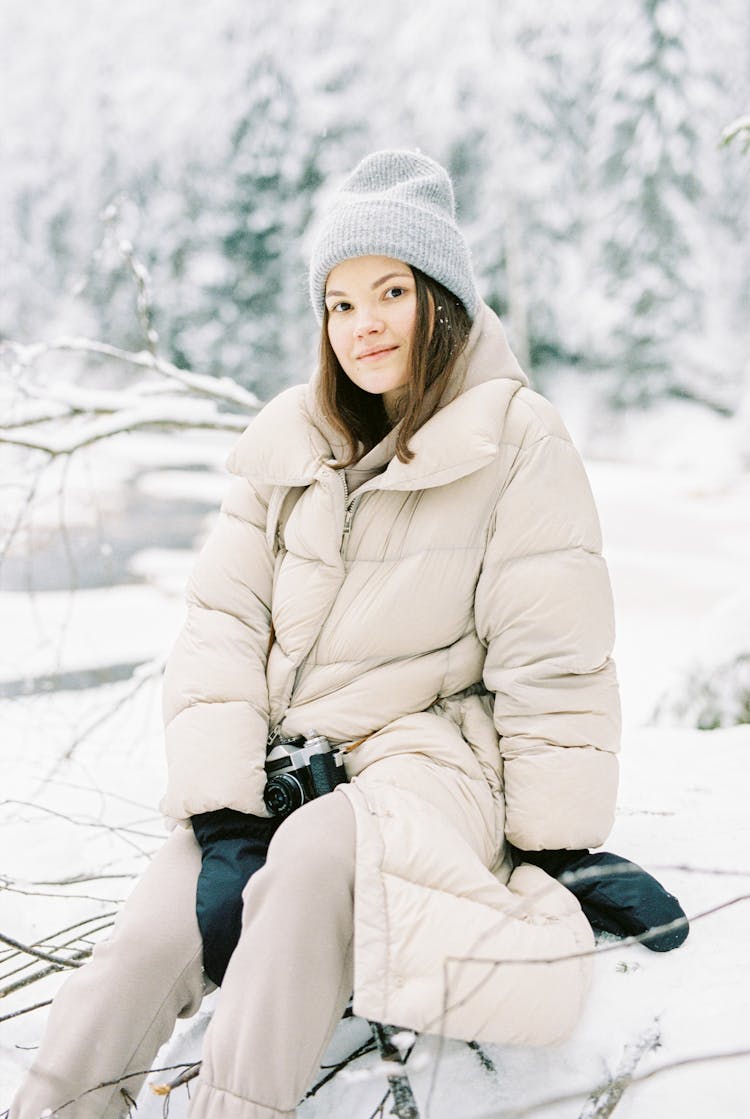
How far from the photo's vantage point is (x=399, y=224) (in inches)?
59.0

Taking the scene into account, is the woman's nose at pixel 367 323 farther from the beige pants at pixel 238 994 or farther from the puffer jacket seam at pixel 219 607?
the beige pants at pixel 238 994

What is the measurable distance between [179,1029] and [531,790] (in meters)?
0.69

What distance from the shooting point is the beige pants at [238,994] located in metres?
1.07

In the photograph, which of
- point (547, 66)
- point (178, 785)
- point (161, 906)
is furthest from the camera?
point (547, 66)

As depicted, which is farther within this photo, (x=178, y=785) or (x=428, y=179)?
(x=428, y=179)

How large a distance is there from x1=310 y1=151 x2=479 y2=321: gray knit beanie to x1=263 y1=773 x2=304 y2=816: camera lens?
2.75 ft

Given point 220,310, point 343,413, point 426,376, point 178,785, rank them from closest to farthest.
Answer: point 178,785 → point 426,376 → point 343,413 → point 220,310

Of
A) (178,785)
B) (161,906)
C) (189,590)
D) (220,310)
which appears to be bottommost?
(161,906)

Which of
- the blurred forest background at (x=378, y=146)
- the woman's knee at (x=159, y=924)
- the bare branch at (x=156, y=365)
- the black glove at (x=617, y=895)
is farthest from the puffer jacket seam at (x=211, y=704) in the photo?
the blurred forest background at (x=378, y=146)

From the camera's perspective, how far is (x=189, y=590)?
1.68 meters

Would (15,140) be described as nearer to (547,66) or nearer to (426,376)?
(547,66)

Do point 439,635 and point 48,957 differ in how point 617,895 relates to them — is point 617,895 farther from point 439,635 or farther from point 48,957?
point 48,957

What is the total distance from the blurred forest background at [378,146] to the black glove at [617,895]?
451 inches

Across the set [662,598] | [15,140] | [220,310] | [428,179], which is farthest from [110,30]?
[428,179]
